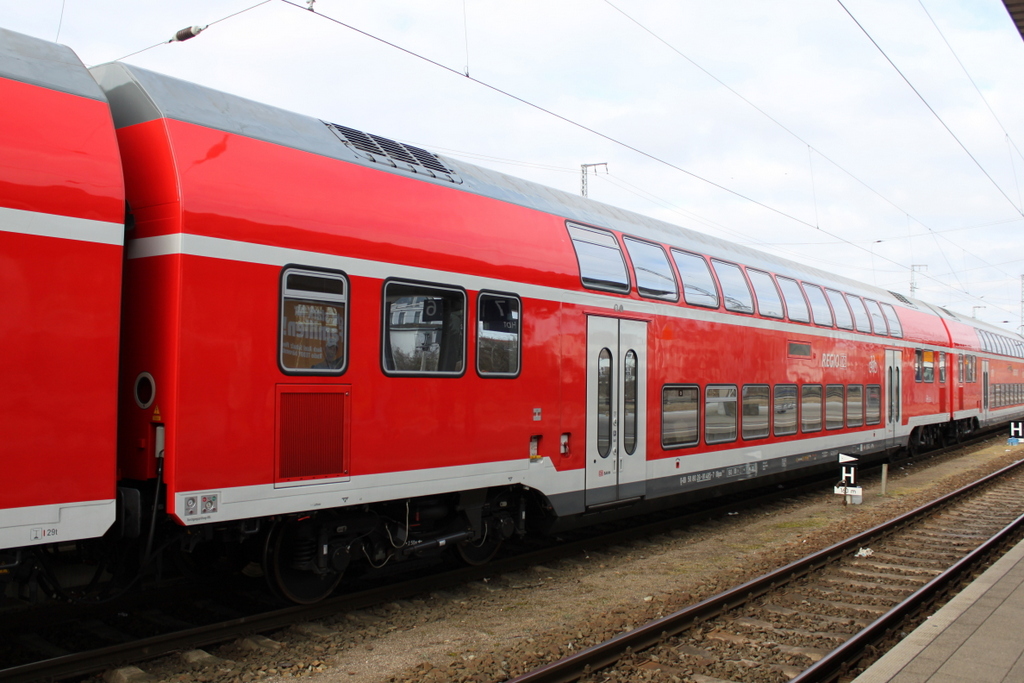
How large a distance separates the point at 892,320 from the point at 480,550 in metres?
12.6

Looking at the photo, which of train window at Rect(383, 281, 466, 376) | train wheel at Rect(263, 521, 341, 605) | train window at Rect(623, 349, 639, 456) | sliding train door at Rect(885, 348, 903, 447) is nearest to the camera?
train wheel at Rect(263, 521, 341, 605)

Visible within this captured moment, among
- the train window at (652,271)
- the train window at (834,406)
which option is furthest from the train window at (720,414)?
the train window at (834,406)

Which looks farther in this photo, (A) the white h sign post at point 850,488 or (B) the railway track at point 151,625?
(A) the white h sign post at point 850,488

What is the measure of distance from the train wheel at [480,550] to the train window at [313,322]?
260cm

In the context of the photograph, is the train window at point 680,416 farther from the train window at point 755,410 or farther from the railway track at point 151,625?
the railway track at point 151,625

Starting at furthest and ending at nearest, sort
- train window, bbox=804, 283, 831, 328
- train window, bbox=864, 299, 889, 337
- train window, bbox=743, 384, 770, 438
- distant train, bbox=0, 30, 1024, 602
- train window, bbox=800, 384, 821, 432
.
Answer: train window, bbox=864, 299, 889, 337 < train window, bbox=804, 283, 831, 328 < train window, bbox=800, 384, 821, 432 < train window, bbox=743, 384, 770, 438 < distant train, bbox=0, 30, 1024, 602

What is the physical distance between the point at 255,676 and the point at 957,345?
841 inches

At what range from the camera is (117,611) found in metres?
5.90

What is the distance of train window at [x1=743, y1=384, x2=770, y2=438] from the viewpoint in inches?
427

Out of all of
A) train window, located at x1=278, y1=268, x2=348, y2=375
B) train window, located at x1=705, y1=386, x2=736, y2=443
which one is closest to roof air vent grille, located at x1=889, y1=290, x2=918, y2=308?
train window, located at x1=705, y1=386, x2=736, y2=443

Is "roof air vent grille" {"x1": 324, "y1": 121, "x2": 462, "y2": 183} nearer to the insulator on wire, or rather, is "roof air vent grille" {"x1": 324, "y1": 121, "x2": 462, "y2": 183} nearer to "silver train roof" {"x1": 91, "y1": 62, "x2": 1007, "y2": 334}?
"silver train roof" {"x1": 91, "y1": 62, "x2": 1007, "y2": 334}

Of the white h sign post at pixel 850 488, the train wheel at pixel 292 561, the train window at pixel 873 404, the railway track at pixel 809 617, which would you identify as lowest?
the railway track at pixel 809 617

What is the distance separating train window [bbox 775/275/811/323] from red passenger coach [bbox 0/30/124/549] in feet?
33.2

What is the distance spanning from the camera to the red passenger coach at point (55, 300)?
4.11 meters
